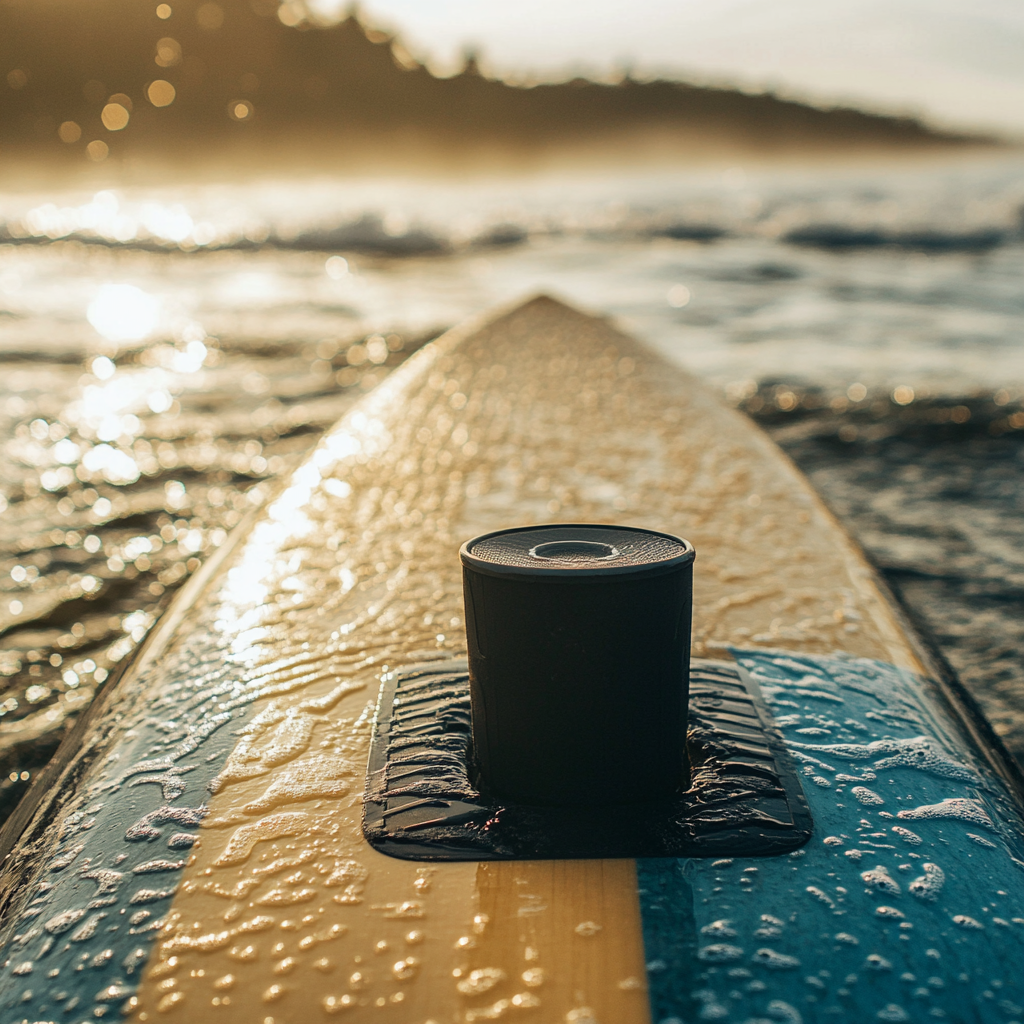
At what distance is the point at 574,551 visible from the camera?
2.97 feet

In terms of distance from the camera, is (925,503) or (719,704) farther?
(925,503)

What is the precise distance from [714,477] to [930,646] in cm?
80

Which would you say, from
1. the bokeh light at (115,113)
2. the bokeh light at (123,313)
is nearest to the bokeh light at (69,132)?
the bokeh light at (115,113)

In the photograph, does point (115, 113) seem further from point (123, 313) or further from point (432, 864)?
point (432, 864)

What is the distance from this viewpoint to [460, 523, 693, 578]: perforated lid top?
2.73ft

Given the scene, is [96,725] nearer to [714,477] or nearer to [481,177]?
[714,477]

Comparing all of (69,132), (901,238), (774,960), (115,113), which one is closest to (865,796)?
(774,960)

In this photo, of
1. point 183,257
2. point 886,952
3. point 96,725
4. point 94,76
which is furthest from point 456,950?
point 94,76

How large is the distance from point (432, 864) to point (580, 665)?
248 mm

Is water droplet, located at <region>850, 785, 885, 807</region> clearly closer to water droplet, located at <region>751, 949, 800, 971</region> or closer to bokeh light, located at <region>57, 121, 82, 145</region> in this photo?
water droplet, located at <region>751, 949, 800, 971</region>

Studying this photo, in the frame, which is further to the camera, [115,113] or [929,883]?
[115,113]

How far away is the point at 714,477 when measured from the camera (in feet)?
7.18

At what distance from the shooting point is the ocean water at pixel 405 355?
281 centimetres

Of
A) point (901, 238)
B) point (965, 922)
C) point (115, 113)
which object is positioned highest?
point (115, 113)
